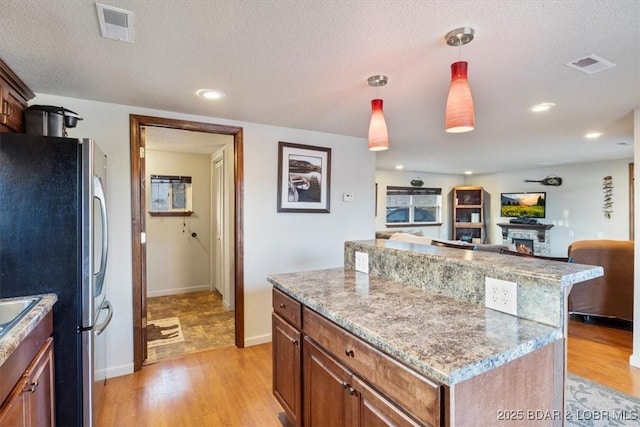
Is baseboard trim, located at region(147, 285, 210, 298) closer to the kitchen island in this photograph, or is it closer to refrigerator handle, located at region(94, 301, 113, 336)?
refrigerator handle, located at region(94, 301, 113, 336)

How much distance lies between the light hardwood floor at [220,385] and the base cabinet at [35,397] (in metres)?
0.65

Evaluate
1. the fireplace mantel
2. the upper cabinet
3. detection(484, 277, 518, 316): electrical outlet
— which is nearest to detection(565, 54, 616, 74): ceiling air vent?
detection(484, 277, 518, 316): electrical outlet

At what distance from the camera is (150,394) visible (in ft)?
8.03

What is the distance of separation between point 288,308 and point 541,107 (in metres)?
2.66

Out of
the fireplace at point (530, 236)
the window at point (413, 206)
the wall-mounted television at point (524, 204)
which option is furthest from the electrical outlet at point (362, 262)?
the wall-mounted television at point (524, 204)

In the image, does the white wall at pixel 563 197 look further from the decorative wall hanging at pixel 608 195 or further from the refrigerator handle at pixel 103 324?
the refrigerator handle at pixel 103 324

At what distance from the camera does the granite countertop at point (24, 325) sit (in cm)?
115

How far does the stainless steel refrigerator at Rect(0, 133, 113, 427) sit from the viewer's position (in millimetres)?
1707

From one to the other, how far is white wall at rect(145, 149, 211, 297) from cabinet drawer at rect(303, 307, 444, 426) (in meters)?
4.26

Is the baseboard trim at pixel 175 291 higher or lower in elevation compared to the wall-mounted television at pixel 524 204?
lower

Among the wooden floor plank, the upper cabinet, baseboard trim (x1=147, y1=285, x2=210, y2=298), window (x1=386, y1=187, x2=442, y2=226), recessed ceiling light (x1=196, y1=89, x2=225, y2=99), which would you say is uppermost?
recessed ceiling light (x1=196, y1=89, x2=225, y2=99)

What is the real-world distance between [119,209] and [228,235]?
164cm

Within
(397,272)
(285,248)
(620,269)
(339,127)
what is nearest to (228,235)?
(285,248)

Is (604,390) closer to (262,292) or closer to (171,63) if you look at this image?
(262,292)
